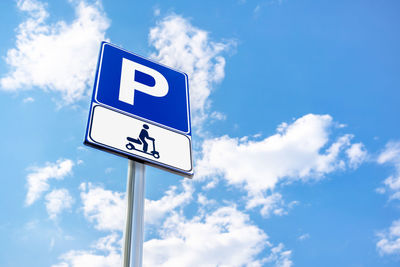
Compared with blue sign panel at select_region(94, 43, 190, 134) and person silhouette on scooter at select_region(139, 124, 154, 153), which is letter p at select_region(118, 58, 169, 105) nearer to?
blue sign panel at select_region(94, 43, 190, 134)

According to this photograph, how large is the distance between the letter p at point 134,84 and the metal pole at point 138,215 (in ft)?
1.66

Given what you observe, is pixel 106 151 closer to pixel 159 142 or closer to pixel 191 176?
pixel 159 142

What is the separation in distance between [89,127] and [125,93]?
1.40 feet

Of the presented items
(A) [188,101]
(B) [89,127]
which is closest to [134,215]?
(B) [89,127]

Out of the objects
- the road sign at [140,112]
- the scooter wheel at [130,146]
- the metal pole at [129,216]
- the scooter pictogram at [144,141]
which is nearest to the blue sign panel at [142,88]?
the road sign at [140,112]

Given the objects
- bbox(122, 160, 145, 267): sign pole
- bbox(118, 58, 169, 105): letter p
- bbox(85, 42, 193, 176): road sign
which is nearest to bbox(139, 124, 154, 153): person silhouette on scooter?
bbox(85, 42, 193, 176): road sign

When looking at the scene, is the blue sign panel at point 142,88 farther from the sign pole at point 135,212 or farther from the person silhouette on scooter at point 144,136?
the sign pole at point 135,212

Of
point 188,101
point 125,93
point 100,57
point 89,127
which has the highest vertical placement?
point 100,57

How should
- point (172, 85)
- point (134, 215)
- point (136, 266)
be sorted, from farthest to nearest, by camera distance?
1. point (172, 85)
2. point (134, 215)
3. point (136, 266)

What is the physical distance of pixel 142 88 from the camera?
2289 mm

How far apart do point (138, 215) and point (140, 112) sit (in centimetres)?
67

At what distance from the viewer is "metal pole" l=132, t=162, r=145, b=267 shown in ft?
5.10

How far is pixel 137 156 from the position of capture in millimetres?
1821

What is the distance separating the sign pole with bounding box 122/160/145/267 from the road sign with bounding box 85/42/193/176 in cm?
7
